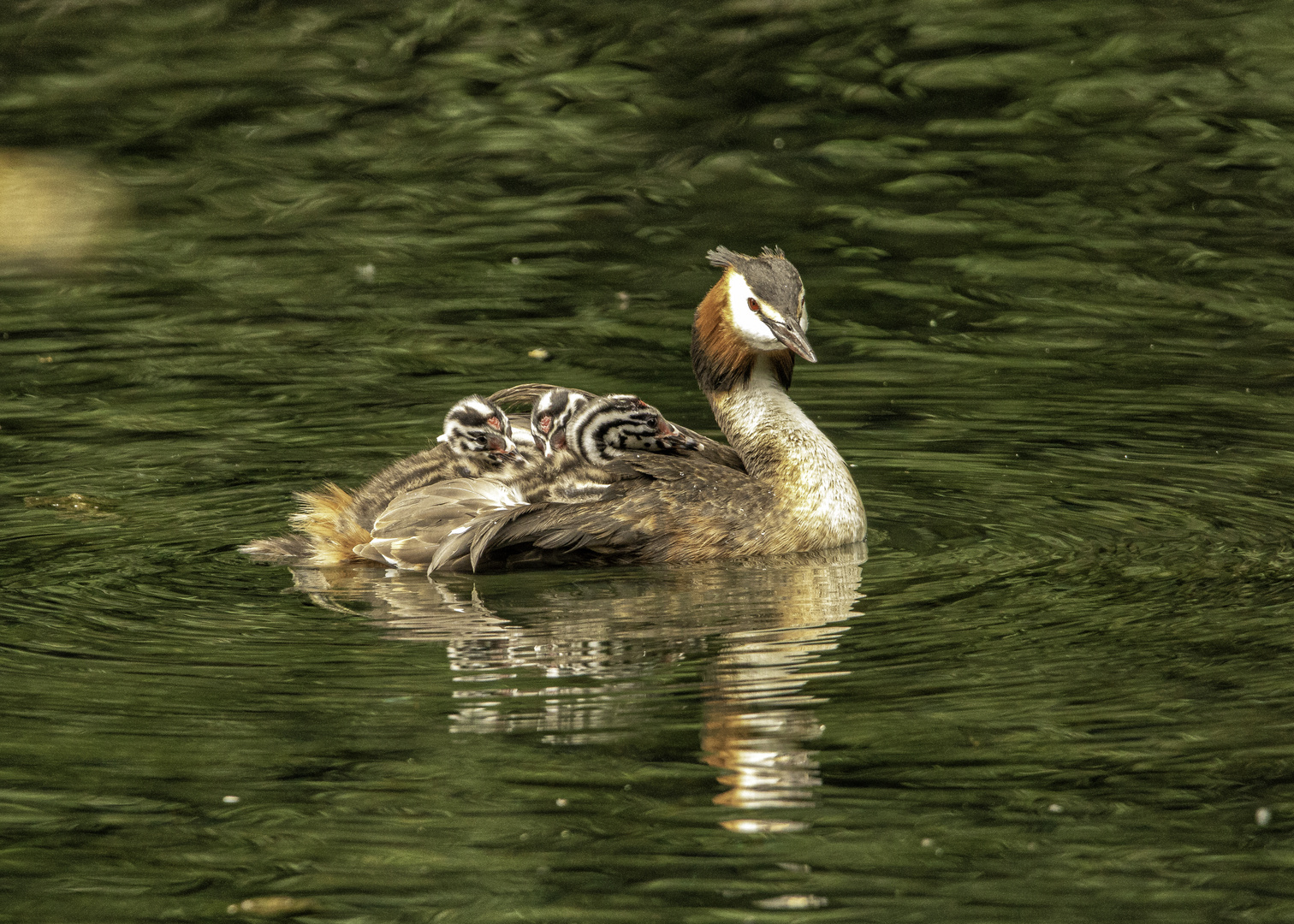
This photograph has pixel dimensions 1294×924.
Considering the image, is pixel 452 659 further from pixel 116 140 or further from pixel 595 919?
pixel 116 140

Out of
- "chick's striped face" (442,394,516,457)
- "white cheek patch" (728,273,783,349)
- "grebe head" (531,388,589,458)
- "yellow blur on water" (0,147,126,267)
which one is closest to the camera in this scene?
"chick's striped face" (442,394,516,457)

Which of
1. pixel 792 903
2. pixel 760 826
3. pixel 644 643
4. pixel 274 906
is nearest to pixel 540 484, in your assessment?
pixel 644 643

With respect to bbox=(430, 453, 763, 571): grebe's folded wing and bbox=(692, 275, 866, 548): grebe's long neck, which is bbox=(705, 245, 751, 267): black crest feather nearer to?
bbox=(692, 275, 866, 548): grebe's long neck

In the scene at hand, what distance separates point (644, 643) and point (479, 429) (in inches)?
60.9

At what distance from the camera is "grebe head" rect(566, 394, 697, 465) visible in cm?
830

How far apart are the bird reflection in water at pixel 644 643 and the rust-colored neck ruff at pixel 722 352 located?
39.9 inches

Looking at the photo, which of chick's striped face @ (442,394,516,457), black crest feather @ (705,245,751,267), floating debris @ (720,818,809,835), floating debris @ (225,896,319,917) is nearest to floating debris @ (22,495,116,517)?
chick's striped face @ (442,394,516,457)

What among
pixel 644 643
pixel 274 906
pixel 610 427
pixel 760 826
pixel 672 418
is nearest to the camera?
pixel 274 906

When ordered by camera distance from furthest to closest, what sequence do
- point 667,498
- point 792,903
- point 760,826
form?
point 667,498 < point 760,826 < point 792,903

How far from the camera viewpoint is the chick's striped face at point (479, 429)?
823 cm

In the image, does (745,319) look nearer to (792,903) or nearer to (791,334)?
(791,334)

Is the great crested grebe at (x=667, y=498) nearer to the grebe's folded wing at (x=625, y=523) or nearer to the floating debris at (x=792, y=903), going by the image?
the grebe's folded wing at (x=625, y=523)

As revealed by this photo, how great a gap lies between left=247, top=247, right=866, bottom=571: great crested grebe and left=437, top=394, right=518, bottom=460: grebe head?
11cm

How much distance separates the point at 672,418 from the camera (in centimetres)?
1048
